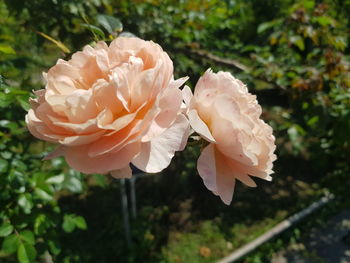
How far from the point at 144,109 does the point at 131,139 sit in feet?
0.21

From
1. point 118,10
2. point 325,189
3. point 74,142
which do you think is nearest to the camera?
point 74,142

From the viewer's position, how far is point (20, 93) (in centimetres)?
104

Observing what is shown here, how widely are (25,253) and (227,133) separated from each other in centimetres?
104

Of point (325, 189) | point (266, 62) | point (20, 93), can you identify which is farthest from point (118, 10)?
point (325, 189)

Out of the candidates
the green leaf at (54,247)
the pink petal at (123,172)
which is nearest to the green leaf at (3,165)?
the green leaf at (54,247)

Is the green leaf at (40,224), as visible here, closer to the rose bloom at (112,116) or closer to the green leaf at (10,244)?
the green leaf at (10,244)

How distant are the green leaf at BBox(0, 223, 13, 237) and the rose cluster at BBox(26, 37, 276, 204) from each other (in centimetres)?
90

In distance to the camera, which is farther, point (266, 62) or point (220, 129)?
point (266, 62)

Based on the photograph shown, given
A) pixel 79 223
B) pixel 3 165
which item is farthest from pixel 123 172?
pixel 79 223

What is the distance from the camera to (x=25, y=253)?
1.25 m

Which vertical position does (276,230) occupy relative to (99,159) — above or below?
below

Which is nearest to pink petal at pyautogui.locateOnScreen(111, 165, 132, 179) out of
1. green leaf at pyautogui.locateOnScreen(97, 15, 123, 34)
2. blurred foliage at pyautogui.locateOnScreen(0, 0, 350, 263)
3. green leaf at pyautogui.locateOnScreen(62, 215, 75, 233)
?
blurred foliage at pyautogui.locateOnScreen(0, 0, 350, 263)

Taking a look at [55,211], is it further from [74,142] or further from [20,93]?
[74,142]

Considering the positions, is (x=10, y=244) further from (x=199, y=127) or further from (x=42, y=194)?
(x=199, y=127)
